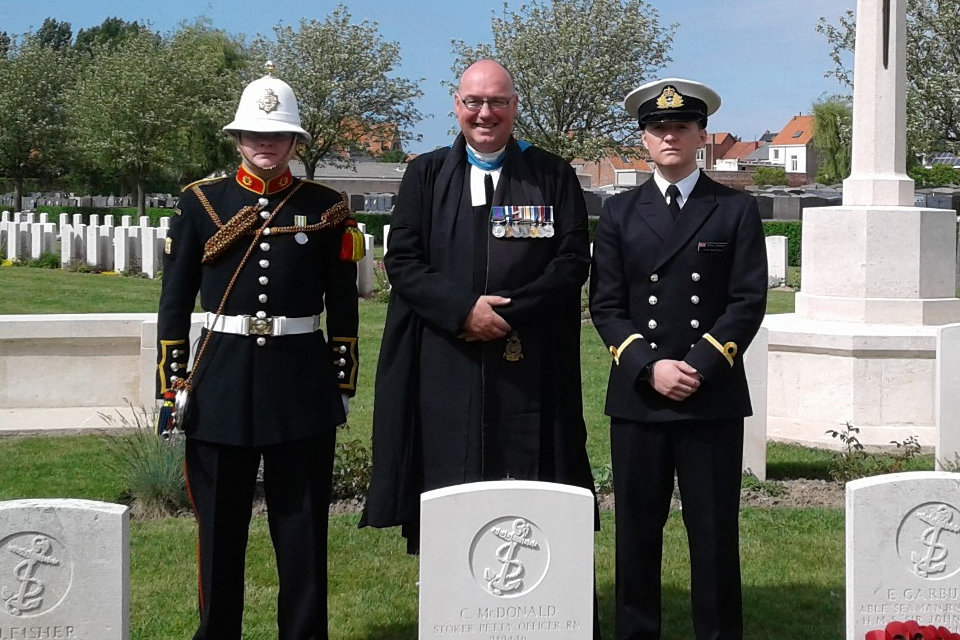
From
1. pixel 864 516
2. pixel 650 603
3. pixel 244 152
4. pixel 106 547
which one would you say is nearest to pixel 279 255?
pixel 244 152

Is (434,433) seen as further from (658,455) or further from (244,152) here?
(244,152)

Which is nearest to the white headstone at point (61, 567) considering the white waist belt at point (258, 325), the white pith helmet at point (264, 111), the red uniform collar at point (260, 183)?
the white waist belt at point (258, 325)

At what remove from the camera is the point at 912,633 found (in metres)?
3.23

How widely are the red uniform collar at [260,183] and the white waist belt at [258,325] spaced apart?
16.8 inches

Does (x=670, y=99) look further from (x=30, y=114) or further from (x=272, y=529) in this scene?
(x=30, y=114)

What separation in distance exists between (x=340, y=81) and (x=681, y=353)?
107 ft

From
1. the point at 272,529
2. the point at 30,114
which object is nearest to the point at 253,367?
the point at 272,529

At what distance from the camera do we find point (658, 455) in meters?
3.85

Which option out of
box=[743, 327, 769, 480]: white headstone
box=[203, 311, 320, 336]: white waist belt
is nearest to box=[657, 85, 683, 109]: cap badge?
box=[203, 311, 320, 336]: white waist belt

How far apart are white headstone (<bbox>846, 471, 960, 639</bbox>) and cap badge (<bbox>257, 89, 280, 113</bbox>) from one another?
214 cm

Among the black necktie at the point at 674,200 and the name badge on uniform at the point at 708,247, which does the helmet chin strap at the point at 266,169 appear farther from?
the name badge on uniform at the point at 708,247

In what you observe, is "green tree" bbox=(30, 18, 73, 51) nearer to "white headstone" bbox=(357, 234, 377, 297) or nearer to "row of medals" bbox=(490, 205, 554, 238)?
"white headstone" bbox=(357, 234, 377, 297)

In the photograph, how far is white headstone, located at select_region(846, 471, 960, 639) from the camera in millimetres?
3336

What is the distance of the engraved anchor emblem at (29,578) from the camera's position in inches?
124
